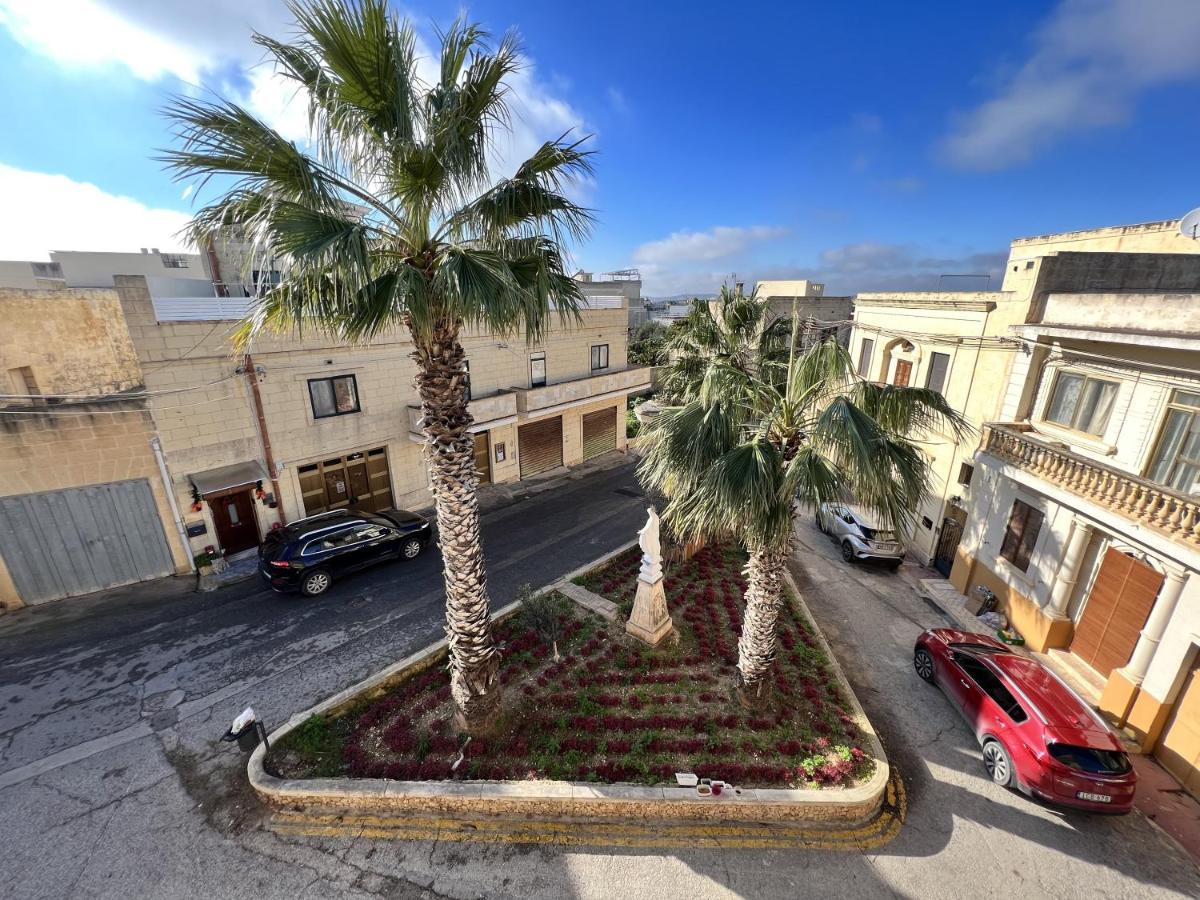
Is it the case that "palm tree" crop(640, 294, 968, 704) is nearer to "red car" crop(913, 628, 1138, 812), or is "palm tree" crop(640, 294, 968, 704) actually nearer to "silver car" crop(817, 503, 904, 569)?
"red car" crop(913, 628, 1138, 812)

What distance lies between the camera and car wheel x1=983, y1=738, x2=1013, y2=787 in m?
7.96

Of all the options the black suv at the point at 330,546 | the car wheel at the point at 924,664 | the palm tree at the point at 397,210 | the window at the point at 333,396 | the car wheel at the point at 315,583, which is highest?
the palm tree at the point at 397,210

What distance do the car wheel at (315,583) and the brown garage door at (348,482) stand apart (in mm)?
3702

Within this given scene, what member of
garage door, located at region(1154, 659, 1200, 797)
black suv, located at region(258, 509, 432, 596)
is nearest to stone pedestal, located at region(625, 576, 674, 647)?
black suv, located at region(258, 509, 432, 596)

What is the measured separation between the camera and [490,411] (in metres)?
17.7

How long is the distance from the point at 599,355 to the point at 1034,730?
19.0m

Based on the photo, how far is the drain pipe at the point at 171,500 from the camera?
11.8m

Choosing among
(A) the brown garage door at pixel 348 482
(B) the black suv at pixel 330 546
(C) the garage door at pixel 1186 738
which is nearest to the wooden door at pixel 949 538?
(C) the garage door at pixel 1186 738

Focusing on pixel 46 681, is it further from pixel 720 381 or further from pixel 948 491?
pixel 948 491

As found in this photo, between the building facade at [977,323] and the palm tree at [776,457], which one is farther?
the building facade at [977,323]

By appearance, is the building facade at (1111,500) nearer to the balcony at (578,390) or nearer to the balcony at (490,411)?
the balcony at (578,390)

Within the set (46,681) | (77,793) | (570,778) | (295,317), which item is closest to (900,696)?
(570,778)

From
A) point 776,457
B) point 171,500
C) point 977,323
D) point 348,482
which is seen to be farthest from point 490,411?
point 977,323

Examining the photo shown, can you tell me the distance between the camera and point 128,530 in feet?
39.2
